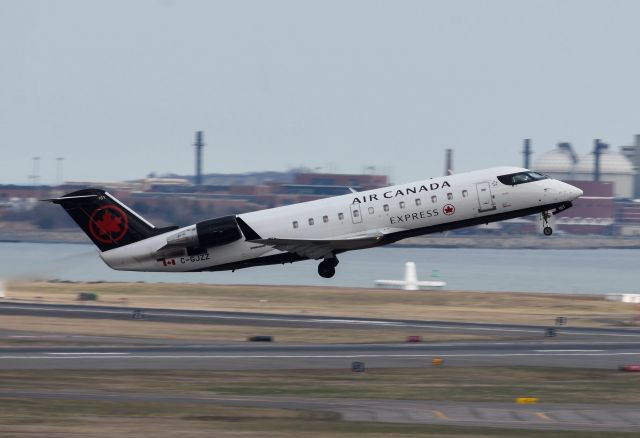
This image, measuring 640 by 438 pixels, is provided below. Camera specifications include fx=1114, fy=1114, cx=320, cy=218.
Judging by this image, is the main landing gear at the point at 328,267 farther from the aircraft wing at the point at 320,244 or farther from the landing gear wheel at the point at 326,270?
the aircraft wing at the point at 320,244

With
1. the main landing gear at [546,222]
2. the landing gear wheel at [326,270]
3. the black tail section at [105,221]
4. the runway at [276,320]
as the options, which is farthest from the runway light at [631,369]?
the black tail section at [105,221]

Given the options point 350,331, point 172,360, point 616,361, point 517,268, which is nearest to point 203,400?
point 172,360

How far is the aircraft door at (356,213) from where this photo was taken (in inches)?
1837

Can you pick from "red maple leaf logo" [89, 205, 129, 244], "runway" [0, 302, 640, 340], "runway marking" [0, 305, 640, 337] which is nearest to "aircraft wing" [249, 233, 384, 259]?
"red maple leaf logo" [89, 205, 129, 244]

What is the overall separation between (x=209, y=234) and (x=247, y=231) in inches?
81.7

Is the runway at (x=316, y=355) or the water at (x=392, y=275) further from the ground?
the runway at (x=316, y=355)

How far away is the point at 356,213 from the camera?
46719 millimetres

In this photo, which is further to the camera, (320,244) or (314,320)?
(314,320)

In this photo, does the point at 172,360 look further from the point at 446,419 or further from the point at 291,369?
the point at 446,419

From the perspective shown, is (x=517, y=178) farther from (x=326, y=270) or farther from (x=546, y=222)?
(x=326, y=270)

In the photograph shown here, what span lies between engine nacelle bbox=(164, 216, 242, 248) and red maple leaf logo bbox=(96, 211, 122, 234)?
9.83 ft

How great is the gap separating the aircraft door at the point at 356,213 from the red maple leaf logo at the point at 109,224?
1088 centimetres

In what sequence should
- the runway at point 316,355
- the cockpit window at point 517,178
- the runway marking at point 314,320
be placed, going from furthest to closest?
the runway marking at point 314,320, the cockpit window at point 517,178, the runway at point 316,355

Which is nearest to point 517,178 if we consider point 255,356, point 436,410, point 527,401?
point 255,356
